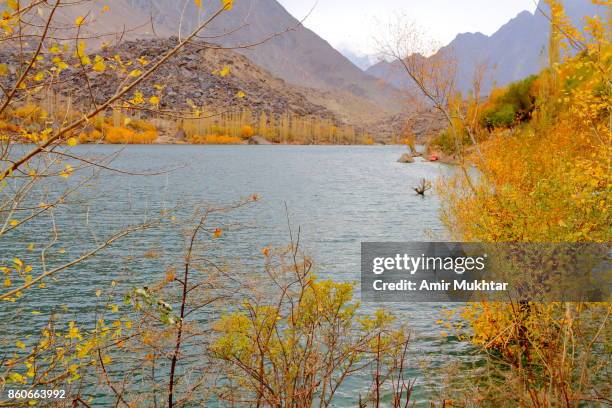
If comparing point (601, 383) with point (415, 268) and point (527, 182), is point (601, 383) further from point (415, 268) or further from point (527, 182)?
point (415, 268)

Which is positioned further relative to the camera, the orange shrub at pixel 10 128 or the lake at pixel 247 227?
the lake at pixel 247 227

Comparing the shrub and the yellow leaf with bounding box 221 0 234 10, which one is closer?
the yellow leaf with bounding box 221 0 234 10

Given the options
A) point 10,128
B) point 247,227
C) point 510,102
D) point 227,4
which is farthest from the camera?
point 510,102

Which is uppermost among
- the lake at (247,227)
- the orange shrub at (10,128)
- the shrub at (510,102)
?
the shrub at (510,102)

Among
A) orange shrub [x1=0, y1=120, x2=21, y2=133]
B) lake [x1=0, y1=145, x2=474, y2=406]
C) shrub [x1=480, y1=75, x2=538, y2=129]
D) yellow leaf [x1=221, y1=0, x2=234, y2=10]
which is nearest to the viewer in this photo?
yellow leaf [x1=221, y1=0, x2=234, y2=10]

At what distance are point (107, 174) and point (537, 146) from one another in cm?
6454

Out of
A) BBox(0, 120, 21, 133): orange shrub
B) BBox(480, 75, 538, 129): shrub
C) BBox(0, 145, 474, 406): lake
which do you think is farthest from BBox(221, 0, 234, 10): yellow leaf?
BBox(480, 75, 538, 129): shrub

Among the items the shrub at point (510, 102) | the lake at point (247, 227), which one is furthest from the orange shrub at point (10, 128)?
the shrub at point (510, 102)

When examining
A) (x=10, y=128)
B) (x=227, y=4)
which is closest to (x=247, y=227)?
(x=10, y=128)

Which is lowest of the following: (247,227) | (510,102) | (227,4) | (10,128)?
(247,227)

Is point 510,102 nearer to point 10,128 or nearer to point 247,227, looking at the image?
point 247,227

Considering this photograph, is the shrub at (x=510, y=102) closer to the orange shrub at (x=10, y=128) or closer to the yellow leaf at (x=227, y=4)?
the orange shrub at (x=10, y=128)

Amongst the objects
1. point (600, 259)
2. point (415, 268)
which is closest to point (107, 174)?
point (415, 268)

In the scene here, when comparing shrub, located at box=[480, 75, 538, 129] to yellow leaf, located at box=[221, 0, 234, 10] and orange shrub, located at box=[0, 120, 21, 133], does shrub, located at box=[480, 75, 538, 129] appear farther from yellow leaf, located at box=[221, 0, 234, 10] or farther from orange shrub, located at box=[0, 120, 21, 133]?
yellow leaf, located at box=[221, 0, 234, 10]
